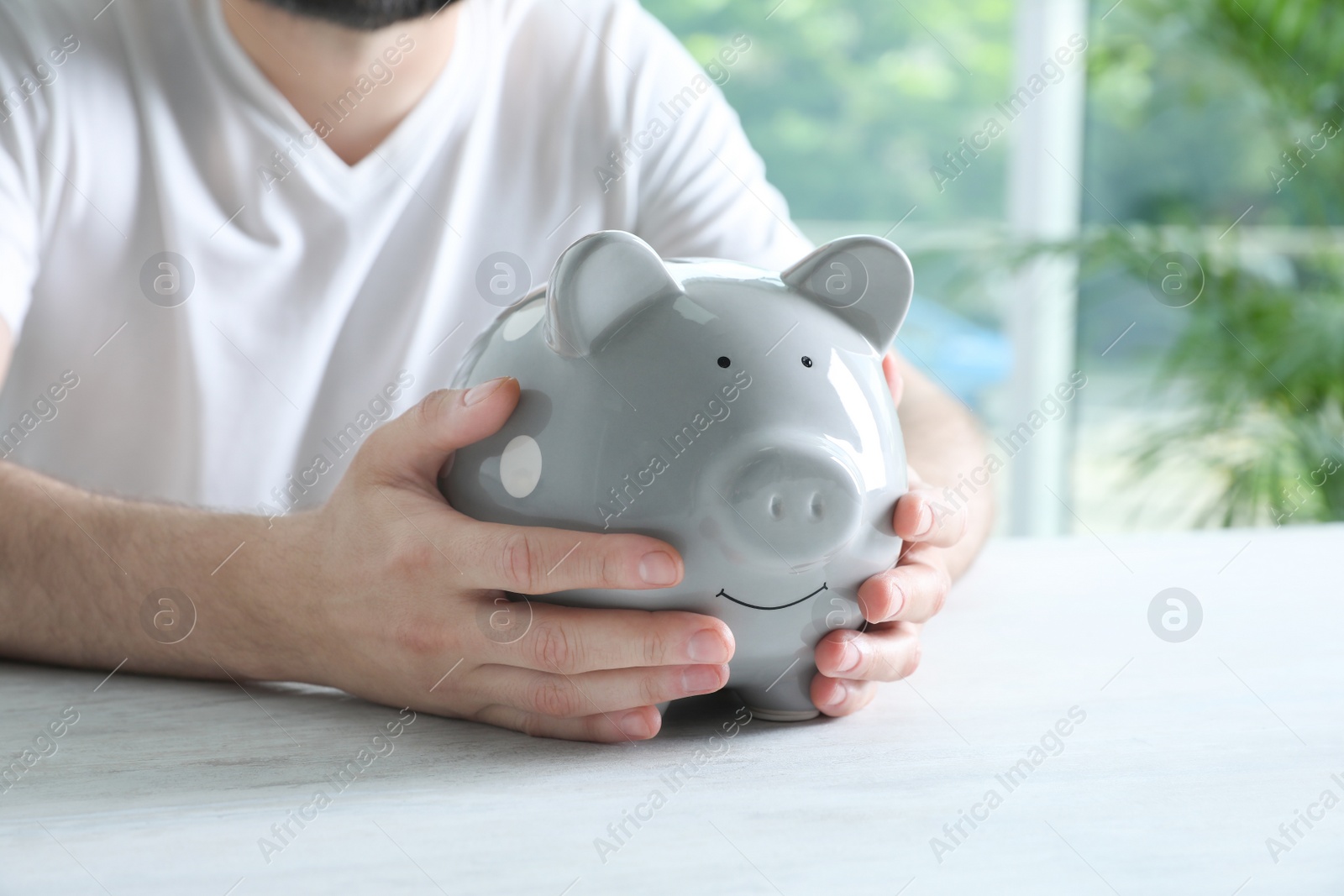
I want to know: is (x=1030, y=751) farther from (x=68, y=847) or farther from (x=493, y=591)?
(x=68, y=847)

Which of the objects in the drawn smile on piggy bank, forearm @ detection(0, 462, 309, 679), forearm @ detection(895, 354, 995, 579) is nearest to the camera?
the drawn smile on piggy bank

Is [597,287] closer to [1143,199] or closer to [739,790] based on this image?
[739,790]

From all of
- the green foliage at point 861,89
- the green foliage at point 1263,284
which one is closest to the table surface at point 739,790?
the green foliage at point 1263,284

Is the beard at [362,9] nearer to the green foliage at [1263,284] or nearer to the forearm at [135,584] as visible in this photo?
the forearm at [135,584]

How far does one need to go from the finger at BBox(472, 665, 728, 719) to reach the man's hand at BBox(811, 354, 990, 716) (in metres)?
0.08

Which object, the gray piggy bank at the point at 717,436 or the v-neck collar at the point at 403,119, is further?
the v-neck collar at the point at 403,119

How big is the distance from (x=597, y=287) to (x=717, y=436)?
0.11m

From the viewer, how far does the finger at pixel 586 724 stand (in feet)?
2.15

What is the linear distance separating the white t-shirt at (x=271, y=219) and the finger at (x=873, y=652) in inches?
21.5

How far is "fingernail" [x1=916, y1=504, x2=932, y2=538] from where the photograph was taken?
64 cm

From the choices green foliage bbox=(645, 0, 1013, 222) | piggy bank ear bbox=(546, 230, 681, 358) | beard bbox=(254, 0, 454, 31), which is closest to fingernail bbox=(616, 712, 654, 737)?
piggy bank ear bbox=(546, 230, 681, 358)

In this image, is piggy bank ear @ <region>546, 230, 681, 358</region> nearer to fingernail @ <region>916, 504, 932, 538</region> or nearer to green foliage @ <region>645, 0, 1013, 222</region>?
fingernail @ <region>916, 504, 932, 538</region>

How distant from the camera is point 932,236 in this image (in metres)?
2.76

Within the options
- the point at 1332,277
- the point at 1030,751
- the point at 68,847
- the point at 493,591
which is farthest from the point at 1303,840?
the point at 1332,277
